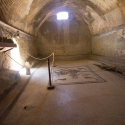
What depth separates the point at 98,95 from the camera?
345 centimetres

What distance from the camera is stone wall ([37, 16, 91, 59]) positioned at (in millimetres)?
13328

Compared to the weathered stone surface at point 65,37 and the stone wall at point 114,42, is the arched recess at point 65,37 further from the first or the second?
the stone wall at point 114,42

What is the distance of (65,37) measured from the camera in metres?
13.6

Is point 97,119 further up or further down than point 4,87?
further down

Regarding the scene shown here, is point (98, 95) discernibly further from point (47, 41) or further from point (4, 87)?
point (47, 41)

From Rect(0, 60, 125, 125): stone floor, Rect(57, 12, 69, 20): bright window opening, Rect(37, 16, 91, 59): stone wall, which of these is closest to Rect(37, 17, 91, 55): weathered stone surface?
Rect(37, 16, 91, 59): stone wall

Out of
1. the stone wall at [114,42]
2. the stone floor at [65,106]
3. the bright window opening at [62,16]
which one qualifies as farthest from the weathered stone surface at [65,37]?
the stone floor at [65,106]

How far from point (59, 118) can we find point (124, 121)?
132 centimetres

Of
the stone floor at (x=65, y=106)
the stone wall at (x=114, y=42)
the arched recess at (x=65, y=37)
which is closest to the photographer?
the stone floor at (x=65, y=106)

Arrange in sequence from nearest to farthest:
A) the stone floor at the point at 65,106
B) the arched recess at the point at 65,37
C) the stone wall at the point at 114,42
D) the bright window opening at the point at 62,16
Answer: the stone floor at the point at 65,106 → the stone wall at the point at 114,42 → the bright window opening at the point at 62,16 → the arched recess at the point at 65,37

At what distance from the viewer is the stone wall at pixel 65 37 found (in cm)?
1333

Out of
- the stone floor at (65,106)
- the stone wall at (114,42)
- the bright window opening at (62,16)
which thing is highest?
the bright window opening at (62,16)

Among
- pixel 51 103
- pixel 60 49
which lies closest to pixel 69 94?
pixel 51 103

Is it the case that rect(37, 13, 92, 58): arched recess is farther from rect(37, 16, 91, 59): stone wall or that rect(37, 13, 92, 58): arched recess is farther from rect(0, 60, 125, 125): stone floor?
rect(0, 60, 125, 125): stone floor
